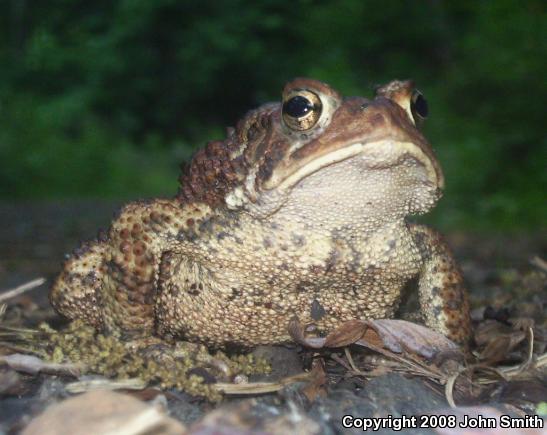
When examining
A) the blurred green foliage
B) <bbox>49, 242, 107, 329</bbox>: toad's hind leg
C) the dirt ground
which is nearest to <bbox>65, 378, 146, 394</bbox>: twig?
the dirt ground

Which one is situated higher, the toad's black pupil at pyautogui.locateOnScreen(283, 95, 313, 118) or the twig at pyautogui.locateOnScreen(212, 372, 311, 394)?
the toad's black pupil at pyautogui.locateOnScreen(283, 95, 313, 118)

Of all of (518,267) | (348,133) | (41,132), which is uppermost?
(41,132)

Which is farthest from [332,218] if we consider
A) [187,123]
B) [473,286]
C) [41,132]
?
[41,132]

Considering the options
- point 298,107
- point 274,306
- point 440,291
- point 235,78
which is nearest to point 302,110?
point 298,107

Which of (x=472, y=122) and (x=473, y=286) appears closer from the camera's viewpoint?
(x=473, y=286)

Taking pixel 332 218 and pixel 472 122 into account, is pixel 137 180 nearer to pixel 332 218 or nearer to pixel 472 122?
pixel 472 122

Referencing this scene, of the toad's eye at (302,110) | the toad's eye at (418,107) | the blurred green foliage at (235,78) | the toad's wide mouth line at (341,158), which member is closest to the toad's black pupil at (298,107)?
the toad's eye at (302,110)

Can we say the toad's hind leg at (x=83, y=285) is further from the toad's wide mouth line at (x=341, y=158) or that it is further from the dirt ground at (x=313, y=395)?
the toad's wide mouth line at (x=341, y=158)

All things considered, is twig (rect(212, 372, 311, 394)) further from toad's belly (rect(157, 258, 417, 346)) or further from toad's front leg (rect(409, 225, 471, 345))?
toad's front leg (rect(409, 225, 471, 345))
